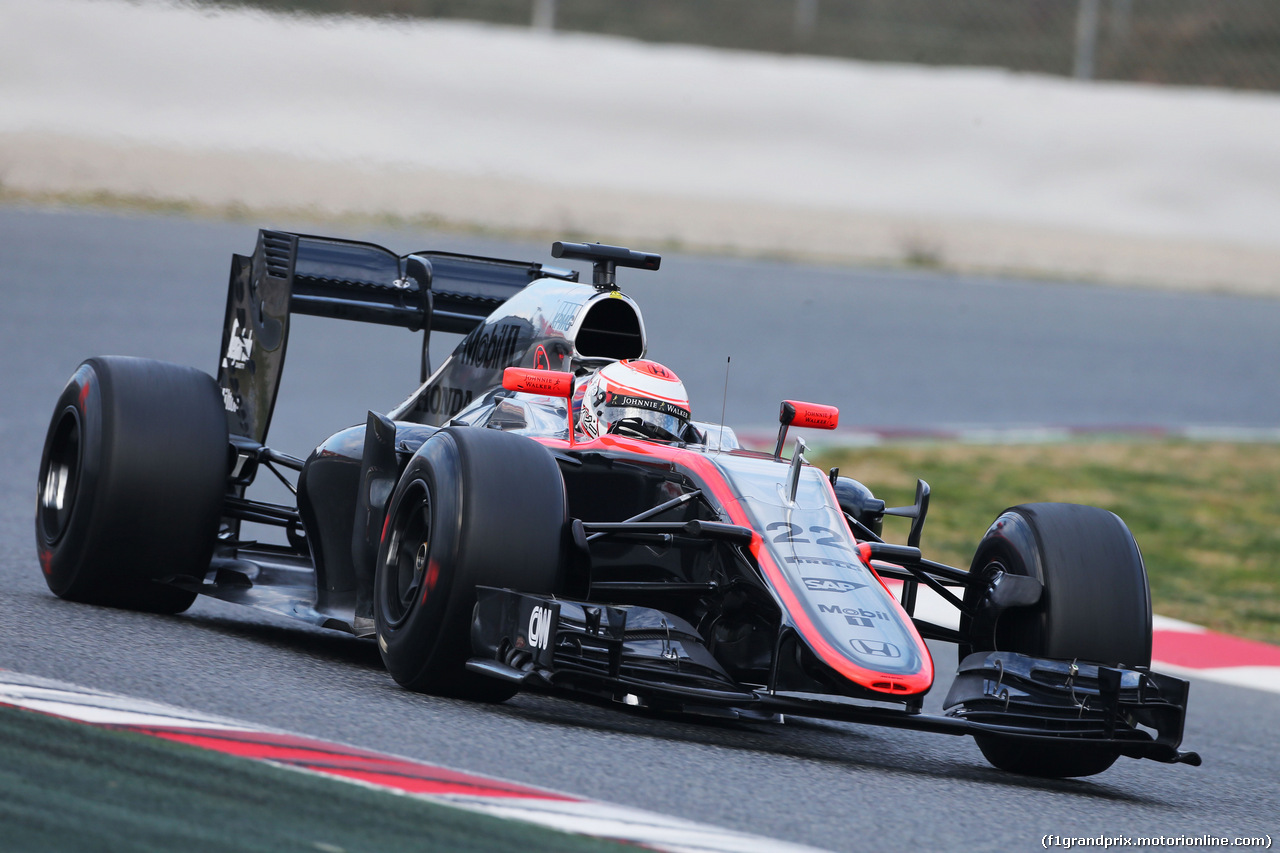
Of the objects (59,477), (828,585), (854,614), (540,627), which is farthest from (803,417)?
(59,477)

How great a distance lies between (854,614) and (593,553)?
3.28 ft

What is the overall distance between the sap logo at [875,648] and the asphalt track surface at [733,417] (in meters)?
0.34

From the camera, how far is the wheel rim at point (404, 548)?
564 cm

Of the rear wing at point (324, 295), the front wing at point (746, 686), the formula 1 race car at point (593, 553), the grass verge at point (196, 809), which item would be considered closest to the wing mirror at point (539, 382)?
the formula 1 race car at point (593, 553)

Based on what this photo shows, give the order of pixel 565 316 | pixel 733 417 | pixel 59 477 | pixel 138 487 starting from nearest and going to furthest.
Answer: pixel 138 487, pixel 565 316, pixel 59 477, pixel 733 417

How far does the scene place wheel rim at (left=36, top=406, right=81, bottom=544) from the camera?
22.2ft

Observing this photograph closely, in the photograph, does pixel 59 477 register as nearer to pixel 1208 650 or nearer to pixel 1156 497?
pixel 1208 650

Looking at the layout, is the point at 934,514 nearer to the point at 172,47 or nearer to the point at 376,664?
the point at 376,664

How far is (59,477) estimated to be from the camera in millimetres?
6984

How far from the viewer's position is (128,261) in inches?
736

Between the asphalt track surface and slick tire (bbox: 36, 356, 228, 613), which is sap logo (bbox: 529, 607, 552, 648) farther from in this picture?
slick tire (bbox: 36, 356, 228, 613)

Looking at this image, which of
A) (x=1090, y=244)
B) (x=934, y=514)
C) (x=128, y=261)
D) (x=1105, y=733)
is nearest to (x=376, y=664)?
(x=1105, y=733)

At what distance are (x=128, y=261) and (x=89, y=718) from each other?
15.0 m

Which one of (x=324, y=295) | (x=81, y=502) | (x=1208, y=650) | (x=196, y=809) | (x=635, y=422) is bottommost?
(x=196, y=809)
